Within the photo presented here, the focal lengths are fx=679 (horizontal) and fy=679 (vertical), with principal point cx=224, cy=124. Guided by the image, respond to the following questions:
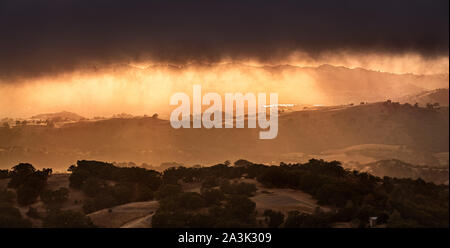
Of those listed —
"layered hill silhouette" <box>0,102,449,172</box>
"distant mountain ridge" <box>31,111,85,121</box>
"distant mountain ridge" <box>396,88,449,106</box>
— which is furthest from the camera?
"distant mountain ridge" <box>31,111,85,121</box>

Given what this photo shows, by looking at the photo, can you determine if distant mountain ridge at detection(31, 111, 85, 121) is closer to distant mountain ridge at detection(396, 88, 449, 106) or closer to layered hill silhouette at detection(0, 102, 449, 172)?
layered hill silhouette at detection(0, 102, 449, 172)

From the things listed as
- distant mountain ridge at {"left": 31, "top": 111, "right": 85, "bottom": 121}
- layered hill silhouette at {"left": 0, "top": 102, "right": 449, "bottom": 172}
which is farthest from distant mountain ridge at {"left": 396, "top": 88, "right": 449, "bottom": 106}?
distant mountain ridge at {"left": 31, "top": 111, "right": 85, "bottom": 121}

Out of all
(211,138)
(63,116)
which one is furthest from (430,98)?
(63,116)

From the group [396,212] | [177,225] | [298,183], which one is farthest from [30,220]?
[396,212]

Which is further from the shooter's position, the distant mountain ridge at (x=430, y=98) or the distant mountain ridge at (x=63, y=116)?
the distant mountain ridge at (x=63, y=116)

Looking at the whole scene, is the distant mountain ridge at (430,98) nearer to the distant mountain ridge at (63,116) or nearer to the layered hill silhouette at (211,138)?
the layered hill silhouette at (211,138)

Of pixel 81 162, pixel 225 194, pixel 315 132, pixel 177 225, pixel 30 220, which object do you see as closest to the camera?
pixel 177 225

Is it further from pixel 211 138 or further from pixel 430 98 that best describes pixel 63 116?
pixel 430 98

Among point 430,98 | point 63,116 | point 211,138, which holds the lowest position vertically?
point 211,138

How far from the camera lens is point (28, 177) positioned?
1346 inches

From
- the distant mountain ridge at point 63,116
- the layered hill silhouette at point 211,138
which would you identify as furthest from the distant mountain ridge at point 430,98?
the distant mountain ridge at point 63,116

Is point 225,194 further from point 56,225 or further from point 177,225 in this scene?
point 56,225

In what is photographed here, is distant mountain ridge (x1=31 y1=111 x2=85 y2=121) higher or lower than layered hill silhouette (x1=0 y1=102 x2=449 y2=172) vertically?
higher

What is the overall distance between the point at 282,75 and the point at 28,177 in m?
18.8
